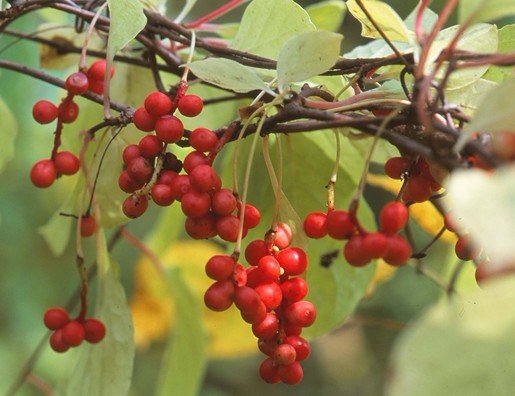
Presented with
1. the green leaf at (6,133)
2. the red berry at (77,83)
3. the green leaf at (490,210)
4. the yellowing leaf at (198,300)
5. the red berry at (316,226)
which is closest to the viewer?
the green leaf at (490,210)

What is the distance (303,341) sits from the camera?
62 centimetres

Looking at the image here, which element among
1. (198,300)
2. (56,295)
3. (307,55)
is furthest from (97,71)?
(56,295)

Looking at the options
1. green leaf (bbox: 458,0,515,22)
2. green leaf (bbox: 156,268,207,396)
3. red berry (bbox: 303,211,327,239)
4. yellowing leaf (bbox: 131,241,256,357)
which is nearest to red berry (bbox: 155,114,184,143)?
red berry (bbox: 303,211,327,239)

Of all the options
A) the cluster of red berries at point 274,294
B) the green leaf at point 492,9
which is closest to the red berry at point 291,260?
the cluster of red berries at point 274,294

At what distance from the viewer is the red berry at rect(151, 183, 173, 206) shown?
0.60 m

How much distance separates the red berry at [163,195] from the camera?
1.96 ft

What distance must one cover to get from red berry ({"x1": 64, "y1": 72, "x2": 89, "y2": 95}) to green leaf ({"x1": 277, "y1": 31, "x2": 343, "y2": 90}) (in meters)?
0.21

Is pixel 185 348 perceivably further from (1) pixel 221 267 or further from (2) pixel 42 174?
(1) pixel 221 267

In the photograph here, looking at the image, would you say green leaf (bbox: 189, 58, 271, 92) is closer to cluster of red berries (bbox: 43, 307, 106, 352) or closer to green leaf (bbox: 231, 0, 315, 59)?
green leaf (bbox: 231, 0, 315, 59)

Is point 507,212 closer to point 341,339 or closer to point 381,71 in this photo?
point 381,71

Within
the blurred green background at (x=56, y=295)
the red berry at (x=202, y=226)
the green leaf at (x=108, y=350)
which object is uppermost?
the red berry at (x=202, y=226)

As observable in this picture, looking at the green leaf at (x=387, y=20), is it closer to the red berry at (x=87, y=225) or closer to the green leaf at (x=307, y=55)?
the green leaf at (x=307, y=55)

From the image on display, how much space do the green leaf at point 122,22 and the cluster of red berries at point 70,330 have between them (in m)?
0.25

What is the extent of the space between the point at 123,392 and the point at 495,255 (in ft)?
1.70
